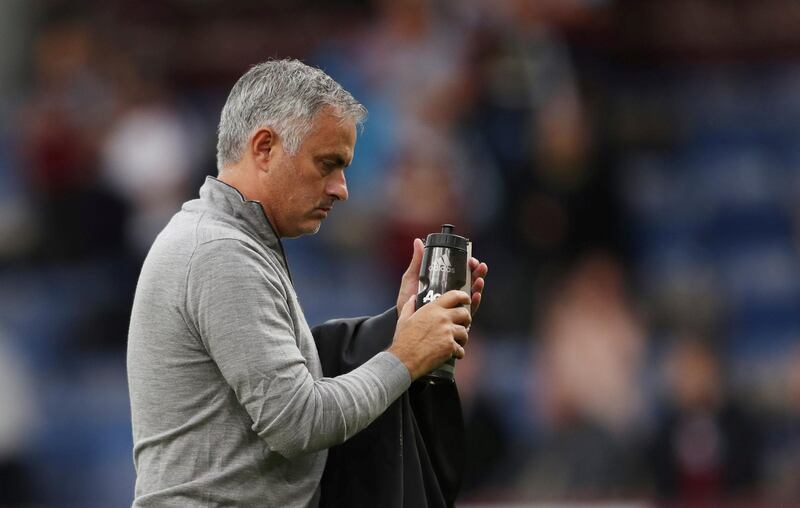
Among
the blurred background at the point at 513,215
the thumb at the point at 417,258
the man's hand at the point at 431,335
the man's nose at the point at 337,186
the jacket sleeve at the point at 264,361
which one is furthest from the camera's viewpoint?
the blurred background at the point at 513,215

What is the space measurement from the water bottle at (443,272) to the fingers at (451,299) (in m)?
0.03

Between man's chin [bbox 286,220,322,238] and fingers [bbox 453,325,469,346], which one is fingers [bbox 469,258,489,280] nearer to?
fingers [bbox 453,325,469,346]

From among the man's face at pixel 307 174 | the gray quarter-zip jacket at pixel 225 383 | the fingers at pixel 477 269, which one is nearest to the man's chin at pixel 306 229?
the man's face at pixel 307 174

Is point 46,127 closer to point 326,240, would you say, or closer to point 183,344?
point 326,240

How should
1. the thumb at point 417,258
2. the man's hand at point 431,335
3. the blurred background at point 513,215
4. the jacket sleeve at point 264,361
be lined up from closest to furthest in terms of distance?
the jacket sleeve at point 264,361 < the man's hand at point 431,335 < the thumb at point 417,258 < the blurred background at point 513,215

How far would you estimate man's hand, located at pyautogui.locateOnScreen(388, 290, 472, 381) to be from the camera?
2.32 meters

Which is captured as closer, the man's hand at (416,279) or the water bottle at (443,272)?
the water bottle at (443,272)

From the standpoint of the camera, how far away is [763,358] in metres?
6.55

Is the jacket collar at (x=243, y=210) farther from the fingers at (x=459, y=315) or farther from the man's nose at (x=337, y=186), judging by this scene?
the fingers at (x=459, y=315)

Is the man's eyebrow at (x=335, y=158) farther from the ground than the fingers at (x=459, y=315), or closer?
farther from the ground

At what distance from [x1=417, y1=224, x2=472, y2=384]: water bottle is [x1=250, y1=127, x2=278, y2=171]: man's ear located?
34cm

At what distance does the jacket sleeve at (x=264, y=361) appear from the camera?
216cm

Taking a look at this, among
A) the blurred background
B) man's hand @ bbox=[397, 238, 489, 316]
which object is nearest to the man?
man's hand @ bbox=[397, 238, 489, 316]

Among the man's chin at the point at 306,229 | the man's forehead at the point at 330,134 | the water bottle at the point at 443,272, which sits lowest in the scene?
the water bottle at the point at 443,272
